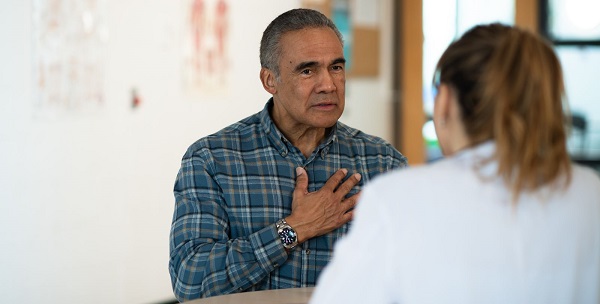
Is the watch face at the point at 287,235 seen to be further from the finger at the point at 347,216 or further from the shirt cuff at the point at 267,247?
the finger at the point at 347,216

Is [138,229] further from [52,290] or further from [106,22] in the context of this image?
[106,22]

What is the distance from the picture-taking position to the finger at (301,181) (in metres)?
2.19

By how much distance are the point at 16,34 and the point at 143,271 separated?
1501 mm

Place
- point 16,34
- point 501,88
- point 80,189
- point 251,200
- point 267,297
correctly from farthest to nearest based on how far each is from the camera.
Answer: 1. point 80,189
2. point 16,34
3. point 251,200
4. point 267,297
5. point 501,88

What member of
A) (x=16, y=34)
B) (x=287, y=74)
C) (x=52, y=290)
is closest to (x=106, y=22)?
(x=16, y=34)

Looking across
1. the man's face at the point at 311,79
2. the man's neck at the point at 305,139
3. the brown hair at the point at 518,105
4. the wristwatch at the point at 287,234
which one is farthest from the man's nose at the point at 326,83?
the brown hair at the point at 518,105

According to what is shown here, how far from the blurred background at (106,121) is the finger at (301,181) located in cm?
184

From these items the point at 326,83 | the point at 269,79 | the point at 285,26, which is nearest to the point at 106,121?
the point at 269,79

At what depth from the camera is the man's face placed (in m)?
2.23

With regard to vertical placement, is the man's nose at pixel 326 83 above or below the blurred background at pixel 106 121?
above

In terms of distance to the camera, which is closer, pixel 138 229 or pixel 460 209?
pixel 460 209

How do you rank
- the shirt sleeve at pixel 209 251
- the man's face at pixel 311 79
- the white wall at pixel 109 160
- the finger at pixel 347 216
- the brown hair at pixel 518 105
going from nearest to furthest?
the brown hair at pixel 518 105, the shirt sleeve at pixel 209 251, the finger at pixel 347 216, the man's face at pixel 311 79, the white wall at pixel 109 160

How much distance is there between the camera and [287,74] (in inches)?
90.0

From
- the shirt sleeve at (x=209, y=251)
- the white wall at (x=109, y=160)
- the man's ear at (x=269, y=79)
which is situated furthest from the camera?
the white wall at (x=109, y=160)
